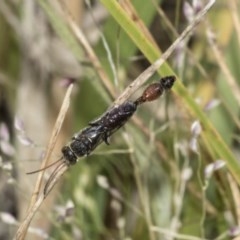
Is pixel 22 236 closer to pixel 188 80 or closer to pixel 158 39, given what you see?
pixel 188 80

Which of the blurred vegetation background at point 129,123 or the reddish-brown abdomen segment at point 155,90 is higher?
the reddish-brown abdomen segment at point 155,90

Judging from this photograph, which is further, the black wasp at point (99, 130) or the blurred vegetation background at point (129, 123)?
the blurred vegetation background at point (129, 123)

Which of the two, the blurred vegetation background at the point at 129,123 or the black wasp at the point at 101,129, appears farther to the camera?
the blurred vegetation background at the point at 129,123


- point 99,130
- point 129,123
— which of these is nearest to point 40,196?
point 99,130

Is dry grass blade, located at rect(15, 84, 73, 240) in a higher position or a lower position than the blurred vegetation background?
higher

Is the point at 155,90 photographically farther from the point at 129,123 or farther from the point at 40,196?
the point at 129,123

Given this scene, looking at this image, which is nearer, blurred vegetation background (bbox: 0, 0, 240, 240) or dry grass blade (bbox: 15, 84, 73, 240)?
dry grass blade (bbox: 15, 84, 73, 240)
